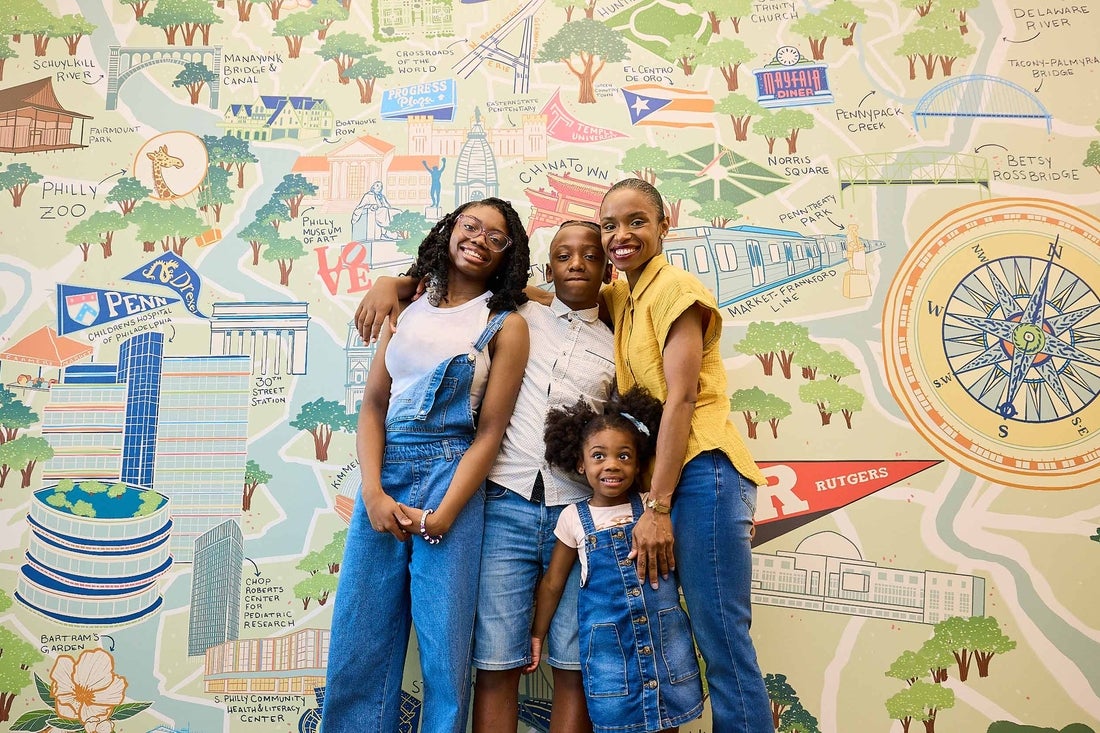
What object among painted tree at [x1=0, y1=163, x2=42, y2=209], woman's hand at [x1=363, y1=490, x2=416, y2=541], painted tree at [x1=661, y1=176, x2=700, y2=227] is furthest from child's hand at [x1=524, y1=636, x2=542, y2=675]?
painted tree at [x1=0, y1=163, x2=42, y2=209]

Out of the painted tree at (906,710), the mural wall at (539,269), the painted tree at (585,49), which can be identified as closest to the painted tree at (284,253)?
the mural wall at (539,269)

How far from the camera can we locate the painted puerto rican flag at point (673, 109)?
2352 mm

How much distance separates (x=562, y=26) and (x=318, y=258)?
1157mm

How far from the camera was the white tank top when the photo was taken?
1.89 m

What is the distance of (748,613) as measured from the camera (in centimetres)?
177

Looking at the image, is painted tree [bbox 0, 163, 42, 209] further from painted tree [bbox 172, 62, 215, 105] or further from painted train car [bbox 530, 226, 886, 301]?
painted train car [bbox 530, 226, 886, 301]

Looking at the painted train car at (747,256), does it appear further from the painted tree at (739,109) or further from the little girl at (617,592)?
the little girl at (617,592)

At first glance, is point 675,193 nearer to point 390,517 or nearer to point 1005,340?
point 1005,340

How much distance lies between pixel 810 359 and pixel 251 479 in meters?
1.87

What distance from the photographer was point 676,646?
175 cm

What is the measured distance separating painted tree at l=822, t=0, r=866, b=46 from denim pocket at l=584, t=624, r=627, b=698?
6.82 ft

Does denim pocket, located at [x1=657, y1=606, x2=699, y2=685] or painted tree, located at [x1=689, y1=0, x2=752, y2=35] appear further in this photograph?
painted tree, located at [x1=689, y1=0, x2=752, y2=35]

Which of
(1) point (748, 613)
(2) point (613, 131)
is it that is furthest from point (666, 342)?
(2) point (613, 131)

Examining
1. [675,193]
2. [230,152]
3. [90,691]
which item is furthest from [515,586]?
[230,152]
